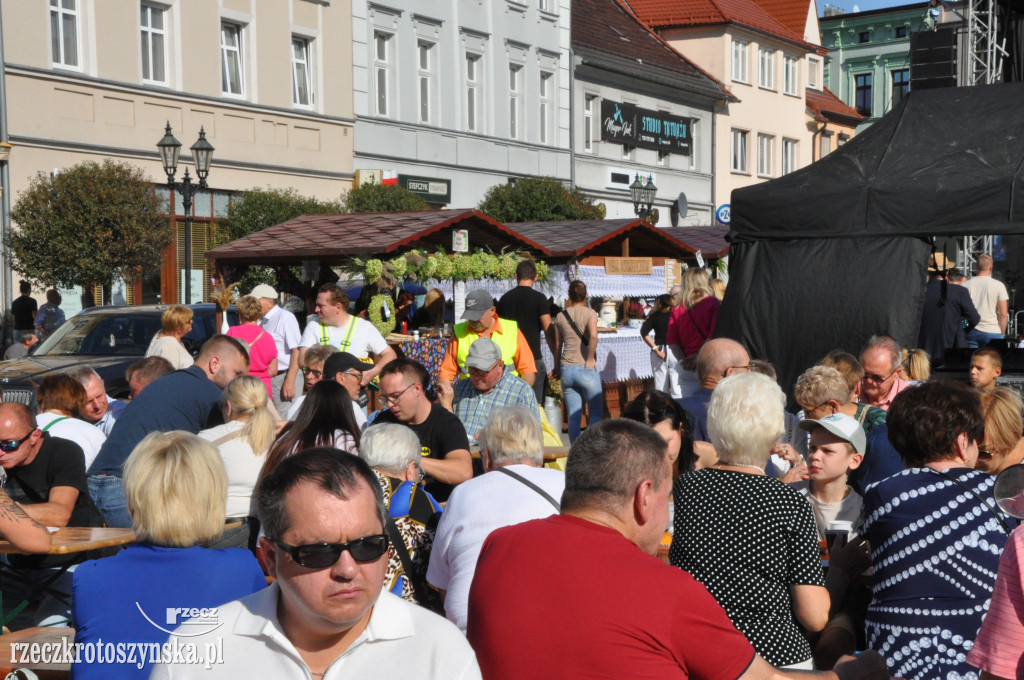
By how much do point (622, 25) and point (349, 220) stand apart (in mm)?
29646

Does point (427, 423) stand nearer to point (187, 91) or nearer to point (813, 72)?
point (187, 91)

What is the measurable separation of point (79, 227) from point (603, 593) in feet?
60.4

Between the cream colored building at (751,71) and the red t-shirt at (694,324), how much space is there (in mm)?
33809

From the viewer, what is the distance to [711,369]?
272 inches

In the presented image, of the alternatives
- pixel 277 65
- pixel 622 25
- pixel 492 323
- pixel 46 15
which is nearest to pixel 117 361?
pixel 492 323

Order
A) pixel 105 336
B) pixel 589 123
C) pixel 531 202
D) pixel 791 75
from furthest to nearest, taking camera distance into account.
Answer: pixel 791 75
pixel 589 123
pixel 531 202
pixel 105 336

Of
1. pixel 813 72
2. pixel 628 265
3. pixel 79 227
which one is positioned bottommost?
pixel 628 265

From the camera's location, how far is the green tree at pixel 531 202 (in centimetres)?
3138

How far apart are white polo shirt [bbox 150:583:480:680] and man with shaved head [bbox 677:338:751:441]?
4295mm

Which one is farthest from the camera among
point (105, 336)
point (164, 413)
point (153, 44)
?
point (153, 44)

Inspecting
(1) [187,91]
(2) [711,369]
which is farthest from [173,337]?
(1) [187,91]

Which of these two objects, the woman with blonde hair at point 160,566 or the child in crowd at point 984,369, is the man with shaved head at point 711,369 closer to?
the child in crowd at point 984,369

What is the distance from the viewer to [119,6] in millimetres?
22797

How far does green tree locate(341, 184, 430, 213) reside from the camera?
2578 centimetres
